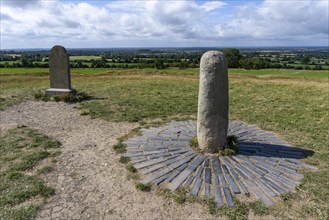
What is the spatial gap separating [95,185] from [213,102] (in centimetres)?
292

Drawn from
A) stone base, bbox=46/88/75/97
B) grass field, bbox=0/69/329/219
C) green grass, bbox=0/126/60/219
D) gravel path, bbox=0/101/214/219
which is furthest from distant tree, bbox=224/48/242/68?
green grass, bbox=0/126/60/219

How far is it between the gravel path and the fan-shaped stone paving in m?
0.44

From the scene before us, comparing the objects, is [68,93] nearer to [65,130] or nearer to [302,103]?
[65,130]

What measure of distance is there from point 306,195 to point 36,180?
4818 mm

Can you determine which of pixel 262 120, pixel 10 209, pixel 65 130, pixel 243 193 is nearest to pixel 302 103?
pixel 262 120

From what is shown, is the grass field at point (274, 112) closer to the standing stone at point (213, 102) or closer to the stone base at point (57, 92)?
the stone base at point (57, 92)

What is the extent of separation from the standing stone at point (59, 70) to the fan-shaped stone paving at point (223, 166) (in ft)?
24.1

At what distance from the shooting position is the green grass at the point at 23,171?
3999mm

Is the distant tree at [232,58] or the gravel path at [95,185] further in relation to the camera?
the distant tree at [232,58]

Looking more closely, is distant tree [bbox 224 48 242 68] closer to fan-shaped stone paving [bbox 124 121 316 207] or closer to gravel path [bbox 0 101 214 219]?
fan-shaped stone paving [bbox 124 121 316 207]

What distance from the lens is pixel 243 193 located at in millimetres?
4332

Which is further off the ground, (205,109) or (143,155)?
(205,109)

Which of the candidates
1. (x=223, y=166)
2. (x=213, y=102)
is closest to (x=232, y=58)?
(x=213, y=102)

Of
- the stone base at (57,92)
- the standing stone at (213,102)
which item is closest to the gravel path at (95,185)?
the standing stone at (213,102)
